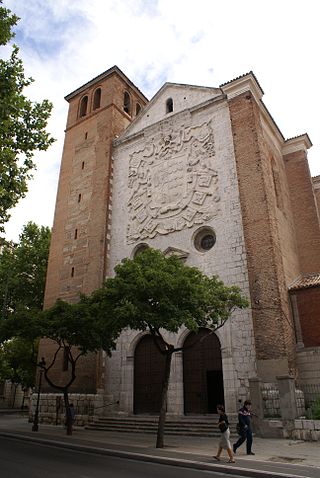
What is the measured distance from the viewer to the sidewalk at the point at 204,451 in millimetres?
8328

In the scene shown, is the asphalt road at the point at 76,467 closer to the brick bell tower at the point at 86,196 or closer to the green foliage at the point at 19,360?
the brick bell tower at the point at 86,196

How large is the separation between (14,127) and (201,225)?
9368mm

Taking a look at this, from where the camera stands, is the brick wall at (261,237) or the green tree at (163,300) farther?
the brick wall at (261,237)

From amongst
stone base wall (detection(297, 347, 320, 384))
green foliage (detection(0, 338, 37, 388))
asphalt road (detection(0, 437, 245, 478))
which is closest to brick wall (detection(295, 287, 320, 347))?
stone base wall (detection(297, 347, 320, 384))

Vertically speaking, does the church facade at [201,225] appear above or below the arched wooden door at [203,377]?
above

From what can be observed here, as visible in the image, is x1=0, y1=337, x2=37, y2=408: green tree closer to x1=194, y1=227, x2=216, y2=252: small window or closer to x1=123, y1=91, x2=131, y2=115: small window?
x1=194, y1=227, x2=216, y2=252: small window

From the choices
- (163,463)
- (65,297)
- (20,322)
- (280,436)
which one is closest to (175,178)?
(65,297)

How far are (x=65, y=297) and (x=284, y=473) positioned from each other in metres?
16.6

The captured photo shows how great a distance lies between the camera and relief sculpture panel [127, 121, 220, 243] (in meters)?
19.6

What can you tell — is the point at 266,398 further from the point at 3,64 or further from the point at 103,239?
the point at 3,64

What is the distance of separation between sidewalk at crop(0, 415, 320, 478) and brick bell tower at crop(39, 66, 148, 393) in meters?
5.55

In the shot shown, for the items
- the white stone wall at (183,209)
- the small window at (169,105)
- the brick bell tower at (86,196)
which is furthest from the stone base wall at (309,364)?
the small window at (169,105)

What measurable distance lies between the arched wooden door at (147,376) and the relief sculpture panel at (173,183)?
5.88 meters

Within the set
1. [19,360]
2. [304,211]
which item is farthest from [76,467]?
[19,360]
